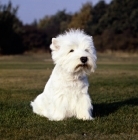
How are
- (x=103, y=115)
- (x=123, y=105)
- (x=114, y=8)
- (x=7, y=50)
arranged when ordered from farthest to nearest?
(x=114, y=8)
(x=7, y=50)
(x=123, y=105)
(x=103, y=115)

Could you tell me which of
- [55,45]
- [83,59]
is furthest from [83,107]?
[55,45]

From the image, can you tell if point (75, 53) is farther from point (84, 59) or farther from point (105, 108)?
point (105, 108)

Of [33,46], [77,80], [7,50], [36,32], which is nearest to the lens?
[77,80]

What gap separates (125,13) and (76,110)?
79.1 meters

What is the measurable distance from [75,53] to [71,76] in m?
0.71

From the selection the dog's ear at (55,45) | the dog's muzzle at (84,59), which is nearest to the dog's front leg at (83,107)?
the dog's muzzle at (84,59)

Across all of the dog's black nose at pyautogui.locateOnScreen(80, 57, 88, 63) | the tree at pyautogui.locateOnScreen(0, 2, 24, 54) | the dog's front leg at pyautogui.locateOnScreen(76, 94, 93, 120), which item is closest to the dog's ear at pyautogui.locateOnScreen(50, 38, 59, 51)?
the dog's black nose at pyautogui.locateOnScreen(80, 57, 88, 63)

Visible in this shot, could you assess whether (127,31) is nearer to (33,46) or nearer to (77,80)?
(33,46)

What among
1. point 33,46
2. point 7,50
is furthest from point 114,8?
point 7,50

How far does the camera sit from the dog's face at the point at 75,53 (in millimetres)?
9094

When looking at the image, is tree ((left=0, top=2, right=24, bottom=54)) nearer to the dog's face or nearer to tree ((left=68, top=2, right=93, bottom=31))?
tree ((left=68, top=2, right=93, bottom=31))

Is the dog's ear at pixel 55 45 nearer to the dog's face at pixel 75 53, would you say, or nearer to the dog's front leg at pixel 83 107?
the dog's face at pixel 75 53

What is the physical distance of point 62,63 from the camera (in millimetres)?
9438

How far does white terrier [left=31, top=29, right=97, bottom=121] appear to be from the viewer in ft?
30.1
